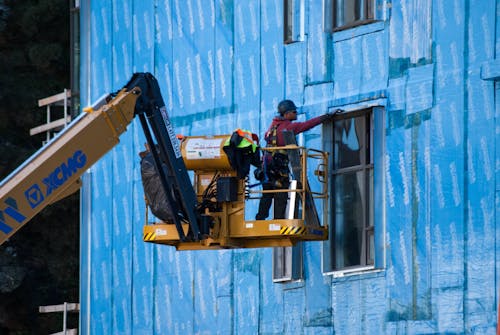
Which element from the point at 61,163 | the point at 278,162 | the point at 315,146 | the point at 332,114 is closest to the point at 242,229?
the point at 278,162

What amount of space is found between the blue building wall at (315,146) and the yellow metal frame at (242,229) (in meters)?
1.60

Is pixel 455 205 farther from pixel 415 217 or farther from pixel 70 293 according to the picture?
pixel 70 293

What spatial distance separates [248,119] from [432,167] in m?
4.97

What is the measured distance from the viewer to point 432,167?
841 inches

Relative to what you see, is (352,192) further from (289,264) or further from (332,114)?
(289,264)

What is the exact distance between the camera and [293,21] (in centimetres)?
2453

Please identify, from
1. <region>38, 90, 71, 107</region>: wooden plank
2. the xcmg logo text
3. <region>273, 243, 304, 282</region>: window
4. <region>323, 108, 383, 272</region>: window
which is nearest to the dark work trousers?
<region>323, 108, 383, 272</region>: window

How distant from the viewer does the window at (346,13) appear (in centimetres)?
2305

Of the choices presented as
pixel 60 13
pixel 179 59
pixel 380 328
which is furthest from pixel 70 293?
pixel 380 328

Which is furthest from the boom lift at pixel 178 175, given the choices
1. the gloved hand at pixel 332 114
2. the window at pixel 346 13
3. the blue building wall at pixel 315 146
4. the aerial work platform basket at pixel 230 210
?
the window at pixel 346 13

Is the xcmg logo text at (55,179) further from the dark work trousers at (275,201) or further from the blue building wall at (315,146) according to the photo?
the blue building wall at (315,146)

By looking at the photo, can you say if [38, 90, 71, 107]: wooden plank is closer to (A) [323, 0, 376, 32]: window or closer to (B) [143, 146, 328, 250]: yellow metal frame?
(A) [323, 0, 376, 32]: window

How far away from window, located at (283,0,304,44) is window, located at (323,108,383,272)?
73.1 inches

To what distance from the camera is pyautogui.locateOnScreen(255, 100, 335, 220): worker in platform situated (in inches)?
846
